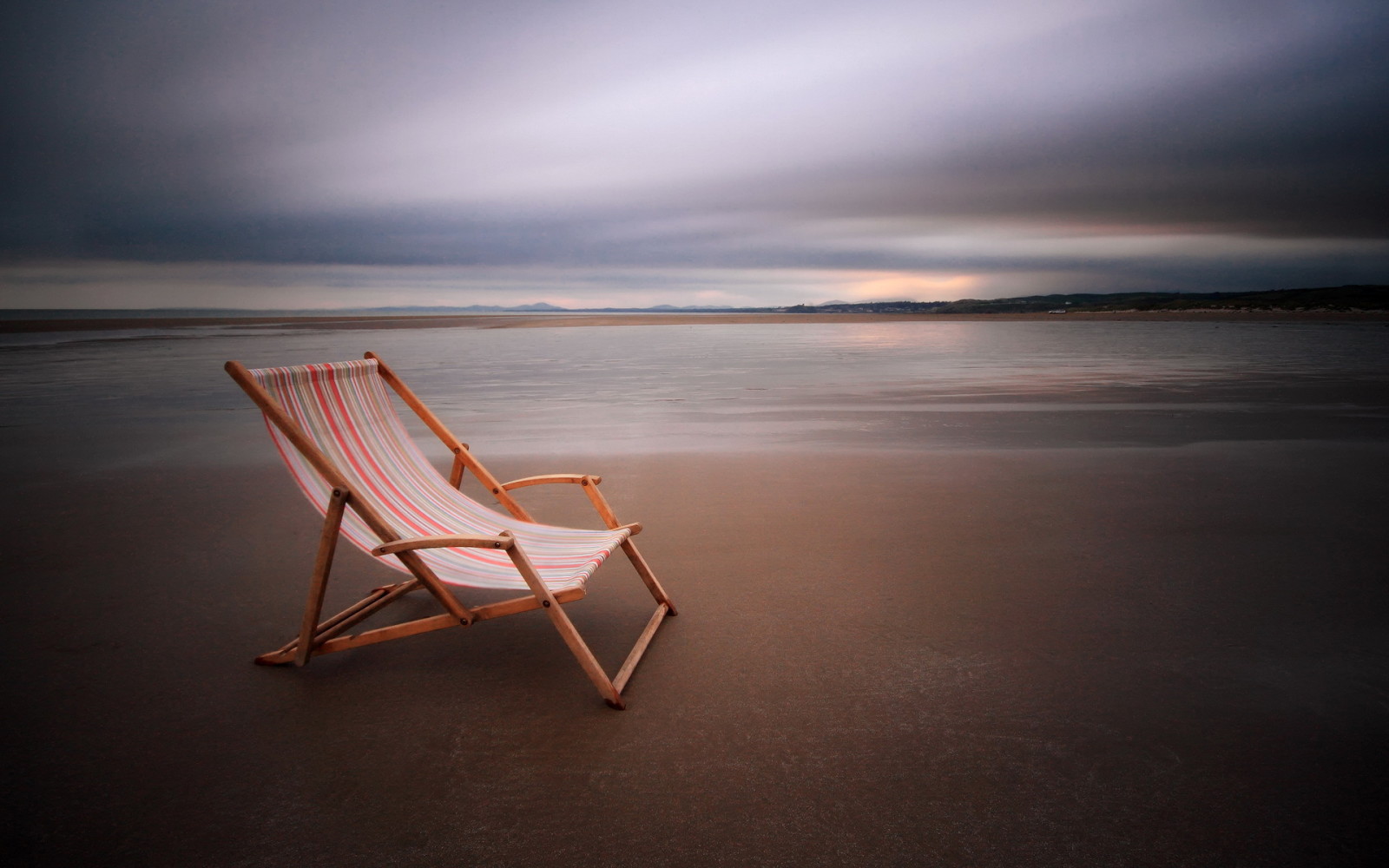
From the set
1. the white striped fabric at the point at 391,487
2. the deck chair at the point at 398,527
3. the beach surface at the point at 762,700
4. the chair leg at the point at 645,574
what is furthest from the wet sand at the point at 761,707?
the white striped fabric at the point at 391,487

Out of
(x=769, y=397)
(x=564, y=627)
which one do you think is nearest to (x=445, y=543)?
(x=564, y=627)

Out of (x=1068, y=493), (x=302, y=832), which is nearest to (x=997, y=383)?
(x=1068, y=493)

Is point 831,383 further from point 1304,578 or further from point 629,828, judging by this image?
point 629,828

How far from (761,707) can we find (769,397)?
32.3 ft

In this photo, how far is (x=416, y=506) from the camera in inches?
138

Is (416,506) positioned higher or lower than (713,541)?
higher

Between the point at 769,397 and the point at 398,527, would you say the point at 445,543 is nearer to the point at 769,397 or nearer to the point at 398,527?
the point at 398,527

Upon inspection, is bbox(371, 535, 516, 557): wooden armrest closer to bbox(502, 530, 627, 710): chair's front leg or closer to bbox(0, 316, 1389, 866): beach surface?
bbox(502, 530, 627, 710): chair's front leg

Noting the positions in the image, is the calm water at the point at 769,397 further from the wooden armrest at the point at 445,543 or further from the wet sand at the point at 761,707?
the wooden armrest at the point at 445,543

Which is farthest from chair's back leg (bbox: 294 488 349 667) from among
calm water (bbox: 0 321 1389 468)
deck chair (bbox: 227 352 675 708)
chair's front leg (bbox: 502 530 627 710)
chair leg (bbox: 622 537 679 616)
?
calm water (bbox: 0 321 1389 468)

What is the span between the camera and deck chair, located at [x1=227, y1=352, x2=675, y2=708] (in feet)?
9.30

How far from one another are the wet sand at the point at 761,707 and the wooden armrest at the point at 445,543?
0.61 m

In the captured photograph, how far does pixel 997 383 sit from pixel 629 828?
13.1 metres

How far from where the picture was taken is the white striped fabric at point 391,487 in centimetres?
311
